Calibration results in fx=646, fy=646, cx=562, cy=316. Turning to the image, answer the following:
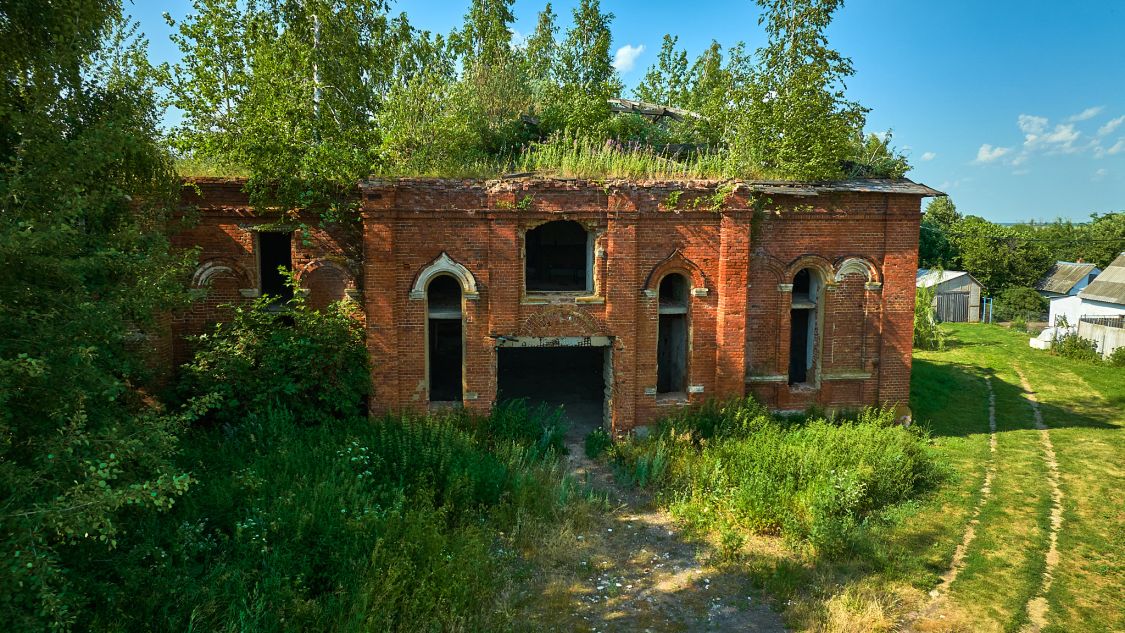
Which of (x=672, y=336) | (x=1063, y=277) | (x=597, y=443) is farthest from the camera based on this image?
(x=1063, y=277)

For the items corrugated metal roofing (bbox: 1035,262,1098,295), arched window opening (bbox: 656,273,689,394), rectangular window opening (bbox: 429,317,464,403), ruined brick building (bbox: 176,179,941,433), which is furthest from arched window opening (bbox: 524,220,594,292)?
corrugated metal roofing (bbox: 1035,262,1098,295)

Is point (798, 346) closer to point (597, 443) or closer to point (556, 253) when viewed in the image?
point (597, 443)

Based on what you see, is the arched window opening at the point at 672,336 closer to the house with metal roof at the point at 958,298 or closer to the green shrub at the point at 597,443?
the green shrub at the point at 597,443

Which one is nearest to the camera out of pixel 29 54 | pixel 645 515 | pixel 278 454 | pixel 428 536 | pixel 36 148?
pixel 36 148

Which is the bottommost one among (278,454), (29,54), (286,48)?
(278,454)

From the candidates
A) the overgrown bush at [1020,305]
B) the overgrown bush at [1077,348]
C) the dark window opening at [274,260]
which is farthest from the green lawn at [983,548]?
the overgrown bush at [1020,305]

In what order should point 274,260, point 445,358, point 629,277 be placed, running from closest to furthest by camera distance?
point 629,277
point 274,260
point 445,358

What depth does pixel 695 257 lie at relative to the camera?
13344 mm

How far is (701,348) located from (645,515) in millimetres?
4084

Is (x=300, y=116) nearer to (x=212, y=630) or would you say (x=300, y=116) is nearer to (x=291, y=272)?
(x=291, y=272)

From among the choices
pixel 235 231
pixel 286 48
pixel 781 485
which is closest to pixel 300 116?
pixel 286 48

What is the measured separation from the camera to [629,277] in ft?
42.9

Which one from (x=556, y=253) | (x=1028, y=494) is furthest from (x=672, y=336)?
(x=1028, y=494)

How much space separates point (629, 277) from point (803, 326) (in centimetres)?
519
